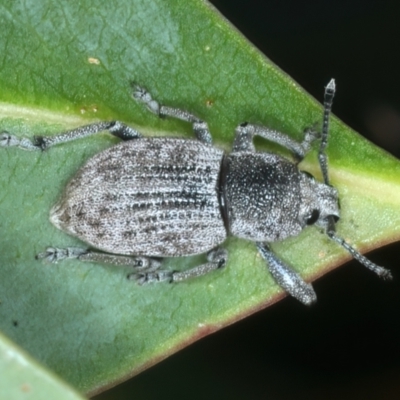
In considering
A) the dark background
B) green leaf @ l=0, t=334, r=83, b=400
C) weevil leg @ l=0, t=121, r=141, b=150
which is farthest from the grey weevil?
green leaf @ l=0, t=334, r=83, b=400

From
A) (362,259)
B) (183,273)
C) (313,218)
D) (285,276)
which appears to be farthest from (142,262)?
(362,259)

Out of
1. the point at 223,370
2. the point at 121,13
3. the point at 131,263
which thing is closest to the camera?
the point at 121,13

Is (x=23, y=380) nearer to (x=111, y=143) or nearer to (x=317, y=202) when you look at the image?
(x=111, y=143)

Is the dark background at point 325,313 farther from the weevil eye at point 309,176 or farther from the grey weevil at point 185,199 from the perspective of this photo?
the weevil eye at point 309,176

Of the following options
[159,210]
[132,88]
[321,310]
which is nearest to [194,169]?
[159,210]

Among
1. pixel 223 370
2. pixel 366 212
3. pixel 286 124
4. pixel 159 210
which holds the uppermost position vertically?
pixel 286 124

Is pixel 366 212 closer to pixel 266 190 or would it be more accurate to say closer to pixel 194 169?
pixel 266 190

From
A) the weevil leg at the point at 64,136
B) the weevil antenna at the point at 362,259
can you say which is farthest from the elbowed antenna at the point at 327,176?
the weevil leg at the point at 64,136
